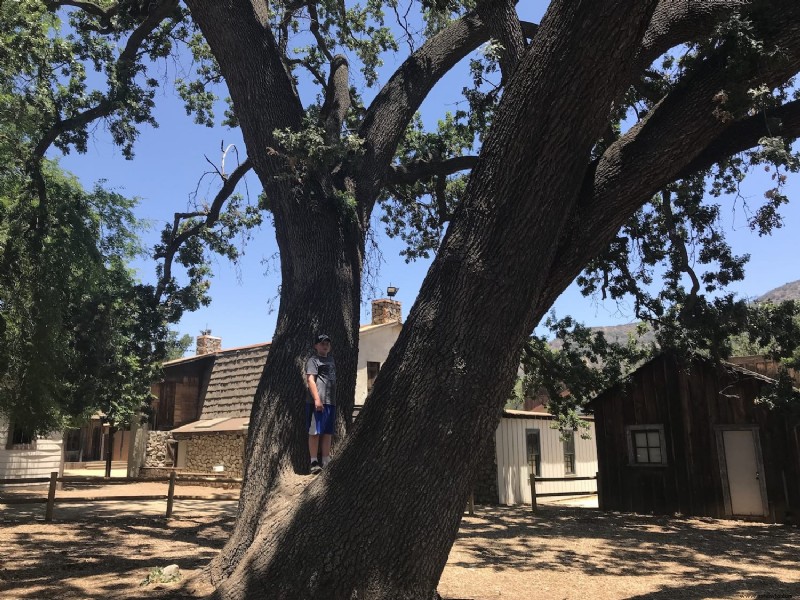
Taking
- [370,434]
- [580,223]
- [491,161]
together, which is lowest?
[370,434]

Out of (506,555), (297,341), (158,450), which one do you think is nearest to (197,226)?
(297,341)

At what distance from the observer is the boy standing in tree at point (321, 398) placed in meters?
5.57

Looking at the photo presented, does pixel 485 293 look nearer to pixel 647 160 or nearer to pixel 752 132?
pixel 647 160

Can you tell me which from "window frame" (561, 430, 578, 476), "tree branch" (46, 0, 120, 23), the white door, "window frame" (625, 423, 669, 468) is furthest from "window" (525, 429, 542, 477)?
"tree branch" (46, 0, 120, 23)

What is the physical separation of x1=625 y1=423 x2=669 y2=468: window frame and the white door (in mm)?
1568

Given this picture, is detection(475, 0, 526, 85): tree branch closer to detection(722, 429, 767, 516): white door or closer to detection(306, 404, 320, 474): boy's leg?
detection(306, 404, 320, 474): boy's leg

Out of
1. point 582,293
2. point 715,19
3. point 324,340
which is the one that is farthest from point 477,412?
point 582,293

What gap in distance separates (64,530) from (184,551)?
3.45 m

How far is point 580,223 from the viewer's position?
13.9 feet

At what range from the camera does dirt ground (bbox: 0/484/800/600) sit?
22.4 feet

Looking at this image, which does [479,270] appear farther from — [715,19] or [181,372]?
[181,372]

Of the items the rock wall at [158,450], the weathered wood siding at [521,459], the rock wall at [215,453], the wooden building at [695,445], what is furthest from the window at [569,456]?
the rock wall at [158,450]

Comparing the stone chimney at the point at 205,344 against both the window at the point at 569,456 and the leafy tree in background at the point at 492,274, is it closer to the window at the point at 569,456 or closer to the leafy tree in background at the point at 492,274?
the window at the point at 569,456

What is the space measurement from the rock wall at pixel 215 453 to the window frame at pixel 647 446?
12.6m
